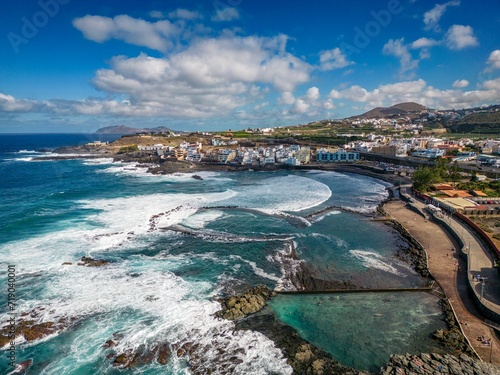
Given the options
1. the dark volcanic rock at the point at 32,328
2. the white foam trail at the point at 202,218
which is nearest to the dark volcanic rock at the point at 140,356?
the dark volcanic rock at the point at 32,328

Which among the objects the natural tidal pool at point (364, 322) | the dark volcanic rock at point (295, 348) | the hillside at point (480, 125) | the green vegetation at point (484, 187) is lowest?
the natural tidal pool at point (364, 322)

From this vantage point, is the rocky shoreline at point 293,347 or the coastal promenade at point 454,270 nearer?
the rocky shoreline at point 293,347

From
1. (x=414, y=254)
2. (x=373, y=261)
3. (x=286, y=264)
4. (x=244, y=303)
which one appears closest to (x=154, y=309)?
(x=244, y=303)

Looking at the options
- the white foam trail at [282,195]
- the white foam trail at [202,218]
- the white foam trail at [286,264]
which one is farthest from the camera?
the white foam trail at [282,195]

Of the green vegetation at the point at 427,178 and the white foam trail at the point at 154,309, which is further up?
the green vegetation at the point at 427,178

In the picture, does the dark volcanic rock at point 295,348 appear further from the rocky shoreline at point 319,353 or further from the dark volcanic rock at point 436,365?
the dark volcanic rock at point 436,365

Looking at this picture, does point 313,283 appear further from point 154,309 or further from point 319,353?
point 154,309

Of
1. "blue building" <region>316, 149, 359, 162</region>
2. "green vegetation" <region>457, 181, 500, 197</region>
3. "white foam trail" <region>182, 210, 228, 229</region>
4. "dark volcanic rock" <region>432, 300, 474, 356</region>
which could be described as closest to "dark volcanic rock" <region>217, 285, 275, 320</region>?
"dark volcanic rock" <region>432, 300, 474, 356</region>

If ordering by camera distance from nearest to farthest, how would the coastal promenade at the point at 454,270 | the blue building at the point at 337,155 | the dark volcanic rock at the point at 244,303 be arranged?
1. the coastal promenade at the point at 454,270
2. the dark volcanic rock at the point at 244,303
3. the blue building at the point at 337,155
